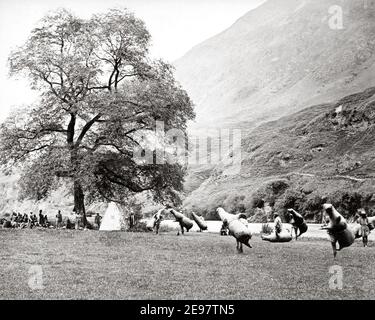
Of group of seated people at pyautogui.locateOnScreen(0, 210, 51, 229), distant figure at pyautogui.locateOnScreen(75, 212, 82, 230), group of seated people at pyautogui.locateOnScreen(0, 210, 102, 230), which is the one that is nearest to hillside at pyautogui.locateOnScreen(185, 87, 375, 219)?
group of seated people at pyautogui.locateOnScreen(0, 210, 102, 230)

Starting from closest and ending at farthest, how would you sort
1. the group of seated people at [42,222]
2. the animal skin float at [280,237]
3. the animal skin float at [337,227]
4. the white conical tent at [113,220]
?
1. the animal skin float at [337,227]
2. the animal skin float at [280,237]
3. the group of seated people at [42,222]
4. the white conical tent at [113,220]

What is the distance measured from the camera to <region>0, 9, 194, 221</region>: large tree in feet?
116

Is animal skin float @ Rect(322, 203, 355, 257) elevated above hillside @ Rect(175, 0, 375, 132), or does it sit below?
below

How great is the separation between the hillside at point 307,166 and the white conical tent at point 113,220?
1643 cm

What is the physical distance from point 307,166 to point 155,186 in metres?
25.5

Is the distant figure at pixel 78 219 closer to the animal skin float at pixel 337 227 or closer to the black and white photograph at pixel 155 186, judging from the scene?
the black and white photograph at pixel 155 186

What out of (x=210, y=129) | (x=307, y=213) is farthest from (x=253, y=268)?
(x=210, y=129)

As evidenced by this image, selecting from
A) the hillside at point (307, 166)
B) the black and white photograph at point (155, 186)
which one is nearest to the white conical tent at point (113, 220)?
the black and white photograph at point (155, 186)

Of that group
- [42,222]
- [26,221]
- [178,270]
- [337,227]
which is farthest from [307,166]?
[178,270]

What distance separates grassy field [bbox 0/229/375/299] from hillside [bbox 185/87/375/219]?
22.5 metres

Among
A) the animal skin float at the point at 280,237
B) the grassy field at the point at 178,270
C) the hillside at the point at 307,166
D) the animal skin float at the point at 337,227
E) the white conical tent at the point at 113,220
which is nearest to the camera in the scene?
the grassy field at the point at 178,270

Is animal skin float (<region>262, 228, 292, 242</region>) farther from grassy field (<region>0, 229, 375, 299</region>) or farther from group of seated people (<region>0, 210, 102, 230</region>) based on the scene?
group of seated people (<region>0, 210, 102, 230</region>)

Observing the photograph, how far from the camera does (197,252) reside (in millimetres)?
21578

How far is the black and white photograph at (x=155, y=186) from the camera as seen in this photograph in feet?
48.8
